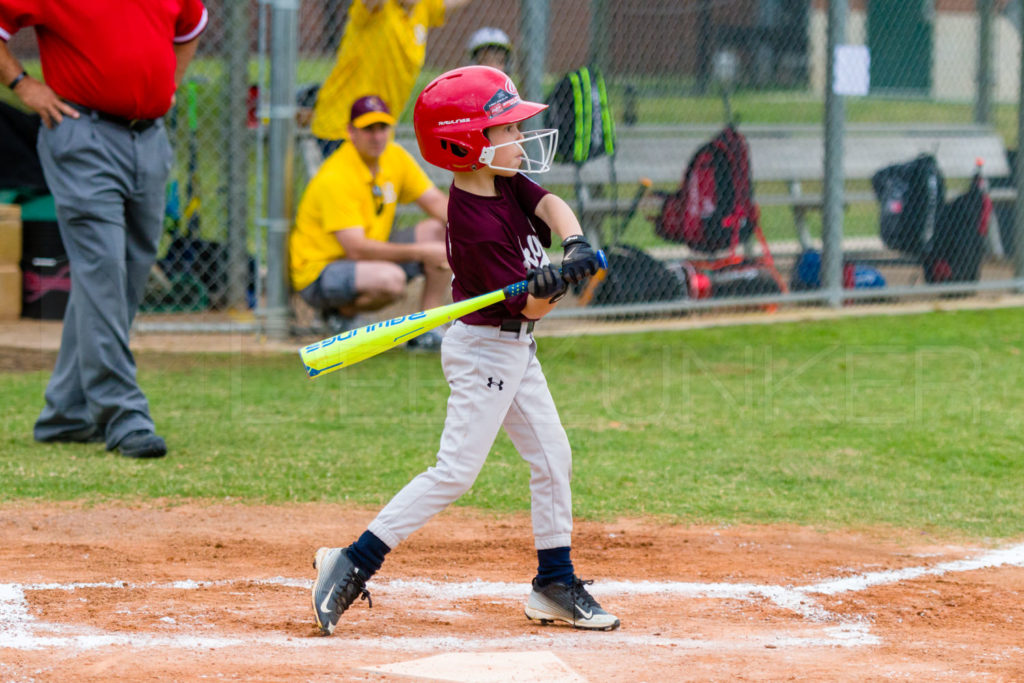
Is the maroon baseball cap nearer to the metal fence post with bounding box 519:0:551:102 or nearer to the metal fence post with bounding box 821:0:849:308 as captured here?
the metal fence post with bounding box 519:0:551:102

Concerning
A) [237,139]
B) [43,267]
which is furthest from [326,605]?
[237,139]

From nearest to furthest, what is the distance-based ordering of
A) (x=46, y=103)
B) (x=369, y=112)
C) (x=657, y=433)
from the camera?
(x=46, y=103)
(x=657, y=433)
(x=369, y=112)

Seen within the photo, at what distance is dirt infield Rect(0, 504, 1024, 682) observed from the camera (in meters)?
3.07

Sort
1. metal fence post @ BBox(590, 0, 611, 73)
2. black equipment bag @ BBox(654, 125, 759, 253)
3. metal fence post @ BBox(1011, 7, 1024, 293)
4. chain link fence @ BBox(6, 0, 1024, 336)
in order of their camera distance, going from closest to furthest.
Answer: chain link fence @ BBox(6, 0, 1024, 336) → black equipment bag @ BBox(654, 125, 759, 253) → metal fence post @ BBox(590, 0, 611, 73) → metal fence post @ BBox(1011, 7, 1024, 293)

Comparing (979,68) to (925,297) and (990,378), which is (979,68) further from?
(990,378)

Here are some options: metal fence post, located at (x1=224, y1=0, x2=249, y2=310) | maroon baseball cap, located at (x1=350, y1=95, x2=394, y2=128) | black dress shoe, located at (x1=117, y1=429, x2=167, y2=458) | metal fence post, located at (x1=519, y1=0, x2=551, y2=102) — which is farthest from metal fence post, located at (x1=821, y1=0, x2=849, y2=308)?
black dress shoe, located at (x1=117, y1=429, x2=167, y2=458)

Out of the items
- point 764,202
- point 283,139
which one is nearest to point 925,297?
point 764,202

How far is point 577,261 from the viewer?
10.8 feet

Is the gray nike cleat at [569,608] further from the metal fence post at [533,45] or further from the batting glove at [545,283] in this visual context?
the metal fence post at [533,45]

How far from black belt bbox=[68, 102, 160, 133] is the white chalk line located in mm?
2272

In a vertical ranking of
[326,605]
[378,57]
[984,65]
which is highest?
Answer: [984,65]

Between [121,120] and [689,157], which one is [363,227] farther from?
[689,157]

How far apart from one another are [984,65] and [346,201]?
24.8 ft

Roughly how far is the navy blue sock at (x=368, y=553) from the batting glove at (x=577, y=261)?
34.7 inches
